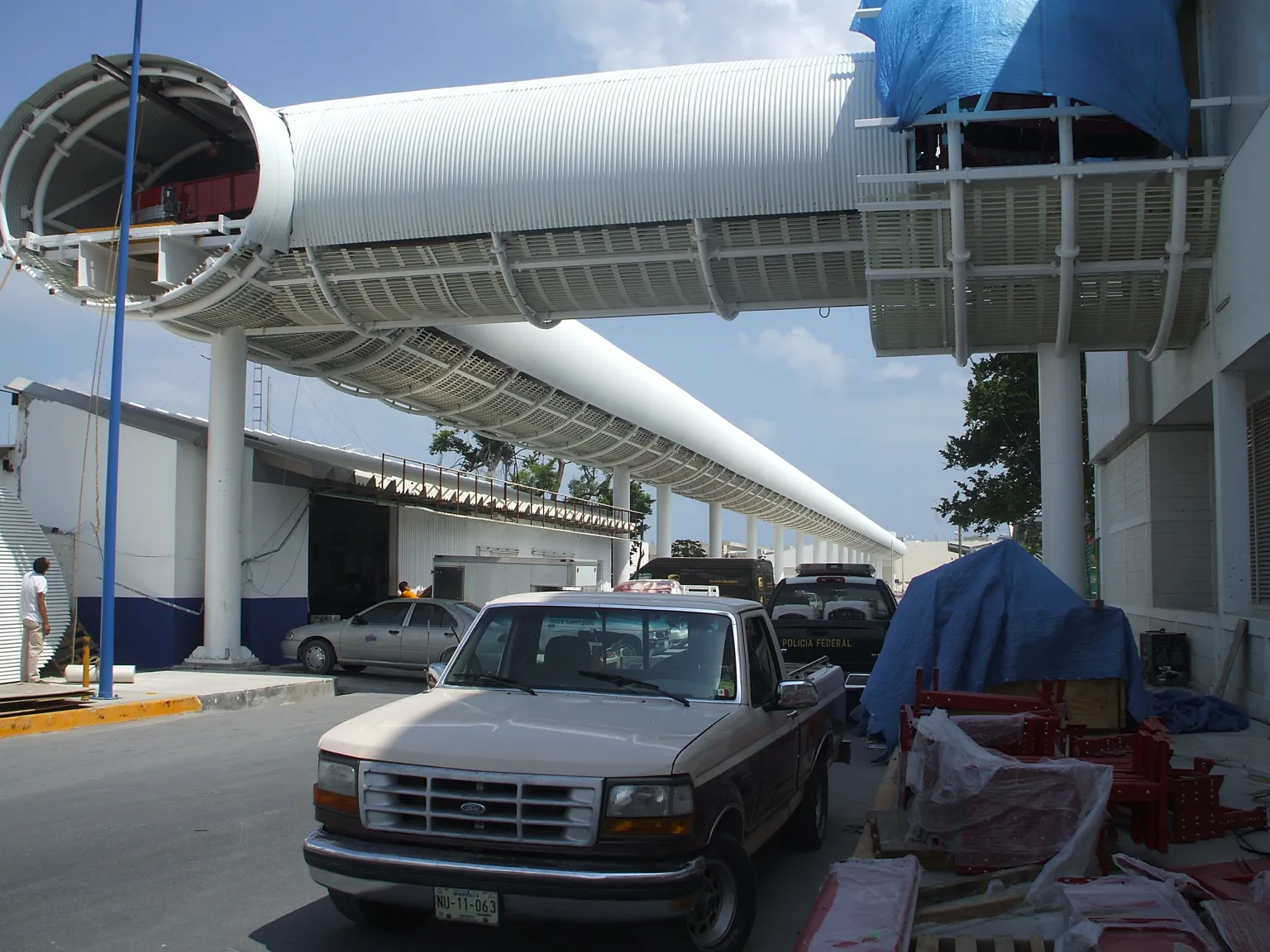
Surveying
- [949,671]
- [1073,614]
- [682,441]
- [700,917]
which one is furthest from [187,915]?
[682,441]

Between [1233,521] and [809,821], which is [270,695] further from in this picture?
[1233,521]

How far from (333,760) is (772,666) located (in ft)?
9.17

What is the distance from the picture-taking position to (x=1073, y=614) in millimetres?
10258

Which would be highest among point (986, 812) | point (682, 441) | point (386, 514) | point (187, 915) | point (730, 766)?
point (682, 441)

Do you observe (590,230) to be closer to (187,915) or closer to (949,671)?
(949,671)

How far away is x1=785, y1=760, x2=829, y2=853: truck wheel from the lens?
708 cm

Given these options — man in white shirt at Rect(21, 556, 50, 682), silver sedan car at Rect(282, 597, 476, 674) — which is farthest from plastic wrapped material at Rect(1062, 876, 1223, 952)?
man in white shirt at Rect(21, 556, 50, 682)

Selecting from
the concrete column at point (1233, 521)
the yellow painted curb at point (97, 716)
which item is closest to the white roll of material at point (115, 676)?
the yellow painted curb at point (97, 716)

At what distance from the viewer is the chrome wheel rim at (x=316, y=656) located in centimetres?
1967

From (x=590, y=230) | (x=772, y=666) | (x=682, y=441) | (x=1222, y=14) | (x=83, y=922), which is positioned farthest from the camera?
(x=682, y=441)

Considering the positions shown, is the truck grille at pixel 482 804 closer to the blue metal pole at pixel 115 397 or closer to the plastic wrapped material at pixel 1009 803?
the plastic wrapped material at pixel 1009 803

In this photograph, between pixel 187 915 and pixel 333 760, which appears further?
pixel 187 915

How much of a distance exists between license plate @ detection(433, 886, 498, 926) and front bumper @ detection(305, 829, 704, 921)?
0.03 meters

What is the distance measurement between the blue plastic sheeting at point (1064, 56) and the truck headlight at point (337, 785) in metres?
11.4
